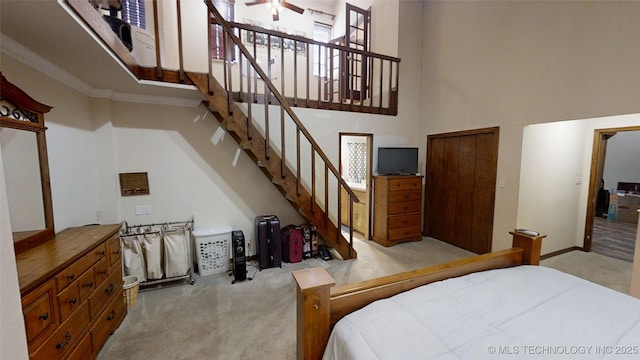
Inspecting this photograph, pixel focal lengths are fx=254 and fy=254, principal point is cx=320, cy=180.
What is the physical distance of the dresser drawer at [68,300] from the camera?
147 centimetres

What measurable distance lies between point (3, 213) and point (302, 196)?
2716mm

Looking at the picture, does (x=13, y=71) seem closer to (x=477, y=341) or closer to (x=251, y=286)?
(x=251, y=286)

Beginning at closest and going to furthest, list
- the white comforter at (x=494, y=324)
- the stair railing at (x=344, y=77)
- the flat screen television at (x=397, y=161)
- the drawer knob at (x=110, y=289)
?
the white comforter at (x=494, y=324) < the drawer knob at (x=110, y=289) < the stair railing at (x=344, y=77) < the flat screen television at (x=397, y=161)

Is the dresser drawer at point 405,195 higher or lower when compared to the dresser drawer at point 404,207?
higher

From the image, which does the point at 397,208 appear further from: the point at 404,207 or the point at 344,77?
the point at 344,77

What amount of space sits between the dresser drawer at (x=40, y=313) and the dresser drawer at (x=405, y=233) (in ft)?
12.4

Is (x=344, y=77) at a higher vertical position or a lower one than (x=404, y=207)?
higher

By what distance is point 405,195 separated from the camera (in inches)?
165

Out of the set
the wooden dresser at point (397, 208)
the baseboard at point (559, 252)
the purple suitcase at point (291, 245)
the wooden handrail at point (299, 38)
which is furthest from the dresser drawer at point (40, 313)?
the baseboard at point (559, 252)

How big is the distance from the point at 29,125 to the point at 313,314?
7.55ft

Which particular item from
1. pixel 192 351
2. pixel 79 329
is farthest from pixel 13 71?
pixel 192 351

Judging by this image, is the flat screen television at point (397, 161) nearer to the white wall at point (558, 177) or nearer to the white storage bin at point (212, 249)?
the white wall at point (558, 177)

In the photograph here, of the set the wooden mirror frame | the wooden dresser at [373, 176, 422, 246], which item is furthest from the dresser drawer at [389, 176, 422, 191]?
the wooden mirror frame

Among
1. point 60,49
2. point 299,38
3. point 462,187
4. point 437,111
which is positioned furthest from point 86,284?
point 437,111
